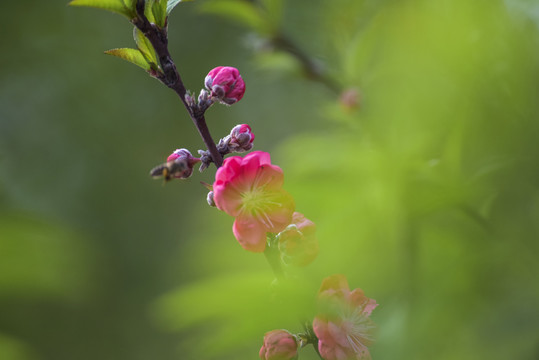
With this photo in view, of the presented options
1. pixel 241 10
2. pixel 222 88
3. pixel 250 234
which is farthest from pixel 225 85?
pixel 241 10

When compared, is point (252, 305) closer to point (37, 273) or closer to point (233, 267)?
point (233, 267)

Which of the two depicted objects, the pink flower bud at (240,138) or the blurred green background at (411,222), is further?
the pink flower bud at (240,138)

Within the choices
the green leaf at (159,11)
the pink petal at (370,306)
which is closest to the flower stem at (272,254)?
the pink petal at (370,306)

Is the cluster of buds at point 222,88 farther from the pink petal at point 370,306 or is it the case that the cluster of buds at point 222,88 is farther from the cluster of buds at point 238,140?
the pink petal at point 370,306

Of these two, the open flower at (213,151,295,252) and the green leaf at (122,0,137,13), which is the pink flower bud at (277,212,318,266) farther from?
the green leaf at (122,0,137,13)


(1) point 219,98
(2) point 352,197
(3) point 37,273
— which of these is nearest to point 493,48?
(2) point 352,197

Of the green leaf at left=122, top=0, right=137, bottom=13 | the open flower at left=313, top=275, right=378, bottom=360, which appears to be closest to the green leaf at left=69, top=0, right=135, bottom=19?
the green leaf at left=122, top=0, right=137, bottom=13
